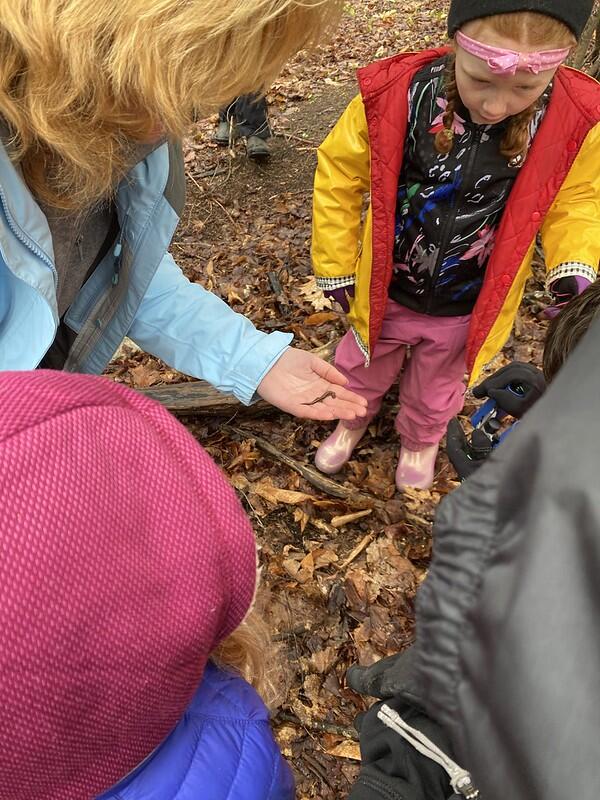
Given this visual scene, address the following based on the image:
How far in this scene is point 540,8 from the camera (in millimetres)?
1970

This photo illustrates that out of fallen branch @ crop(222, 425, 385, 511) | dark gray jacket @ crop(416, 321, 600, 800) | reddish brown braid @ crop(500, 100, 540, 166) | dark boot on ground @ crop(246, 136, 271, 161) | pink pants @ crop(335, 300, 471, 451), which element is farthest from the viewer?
dark boot on ground @ crop(246, 136, 271, 161)

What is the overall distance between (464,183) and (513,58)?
0.54 m

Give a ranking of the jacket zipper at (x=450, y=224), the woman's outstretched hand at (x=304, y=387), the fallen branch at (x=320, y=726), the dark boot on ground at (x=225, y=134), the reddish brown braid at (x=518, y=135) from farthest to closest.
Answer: the dark boot on ground at (x=225, y=134) → the fallen branch at (x=320, y=726) → the jacket zipper at (x=450, y=224) → the reddish brown braid at (x=518, y=135) → the woman's outstretched hand at (x=304, y=387)

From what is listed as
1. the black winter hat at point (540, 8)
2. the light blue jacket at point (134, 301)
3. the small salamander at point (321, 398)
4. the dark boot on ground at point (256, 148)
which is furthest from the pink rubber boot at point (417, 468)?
the dark boot on ground at point (256, 148)

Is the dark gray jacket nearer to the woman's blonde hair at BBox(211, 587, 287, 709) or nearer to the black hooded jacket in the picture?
the black hooded jacket

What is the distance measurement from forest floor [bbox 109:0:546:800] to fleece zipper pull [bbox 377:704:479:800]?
1.42 metres

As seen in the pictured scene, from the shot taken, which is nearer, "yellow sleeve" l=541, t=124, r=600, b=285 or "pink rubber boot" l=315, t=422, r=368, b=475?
"yellow sleeve" l=541, t=124, r=600, b=285

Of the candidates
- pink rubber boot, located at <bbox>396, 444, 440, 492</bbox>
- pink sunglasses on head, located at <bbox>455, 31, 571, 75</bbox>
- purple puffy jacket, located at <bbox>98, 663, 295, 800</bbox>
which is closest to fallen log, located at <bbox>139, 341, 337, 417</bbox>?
pink rubber boot, located at <bbox>396, 444, 440, 492</bbox>

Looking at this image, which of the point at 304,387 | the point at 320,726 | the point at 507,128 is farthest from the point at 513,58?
the point at 320,726

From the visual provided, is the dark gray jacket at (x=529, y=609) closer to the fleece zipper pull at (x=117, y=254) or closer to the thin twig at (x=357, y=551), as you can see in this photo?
the fleece zipper pull at (x=117, y=254)

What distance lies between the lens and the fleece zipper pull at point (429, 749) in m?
1.18

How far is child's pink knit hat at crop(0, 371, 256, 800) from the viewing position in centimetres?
82

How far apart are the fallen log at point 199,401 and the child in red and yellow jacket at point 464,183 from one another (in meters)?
0.88

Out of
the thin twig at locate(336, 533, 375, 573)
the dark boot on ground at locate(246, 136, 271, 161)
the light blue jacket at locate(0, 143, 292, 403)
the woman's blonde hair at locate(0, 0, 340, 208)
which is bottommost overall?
the thin twig at locate(336, 533, 375, 573)
